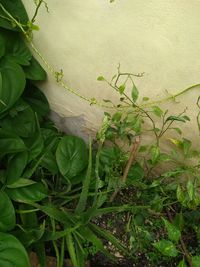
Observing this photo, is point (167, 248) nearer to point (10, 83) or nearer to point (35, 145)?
point (35, 145)

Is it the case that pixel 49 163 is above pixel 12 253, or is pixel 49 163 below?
above

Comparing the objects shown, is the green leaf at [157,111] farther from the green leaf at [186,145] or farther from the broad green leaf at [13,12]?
the broad green leaf at [13,12]

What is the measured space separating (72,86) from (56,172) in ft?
1.23

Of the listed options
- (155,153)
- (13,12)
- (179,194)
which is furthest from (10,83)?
(179,194)

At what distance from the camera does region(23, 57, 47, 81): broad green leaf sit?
1644 millimetres

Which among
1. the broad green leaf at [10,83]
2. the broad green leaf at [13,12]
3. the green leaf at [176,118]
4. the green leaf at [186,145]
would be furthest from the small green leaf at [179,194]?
the broad green leaf at [13,12]

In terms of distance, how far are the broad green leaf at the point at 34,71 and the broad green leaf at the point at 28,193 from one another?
0.46 meters

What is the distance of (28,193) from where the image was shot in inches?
58.7

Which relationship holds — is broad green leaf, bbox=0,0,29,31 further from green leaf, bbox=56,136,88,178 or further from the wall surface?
green leaf, bbox=56,136,88,178

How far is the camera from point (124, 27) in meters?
1.40

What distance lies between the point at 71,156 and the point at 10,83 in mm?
381

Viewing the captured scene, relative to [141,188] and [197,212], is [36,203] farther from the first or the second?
[197,212]

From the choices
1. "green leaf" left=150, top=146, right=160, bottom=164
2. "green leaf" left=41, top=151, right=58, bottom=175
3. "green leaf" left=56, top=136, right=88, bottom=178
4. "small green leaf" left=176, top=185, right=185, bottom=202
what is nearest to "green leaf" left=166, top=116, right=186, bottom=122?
"green leaf" left=150, top=146, right=160, bottom=164

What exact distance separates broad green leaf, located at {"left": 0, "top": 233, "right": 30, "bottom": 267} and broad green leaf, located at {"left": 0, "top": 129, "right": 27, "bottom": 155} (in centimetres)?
32
